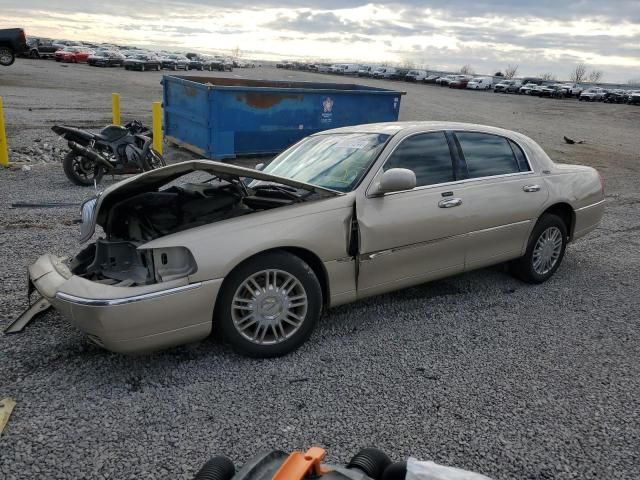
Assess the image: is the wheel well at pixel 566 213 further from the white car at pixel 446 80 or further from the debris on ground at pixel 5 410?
the white car at pixel 446 80

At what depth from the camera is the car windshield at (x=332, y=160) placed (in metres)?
4.09

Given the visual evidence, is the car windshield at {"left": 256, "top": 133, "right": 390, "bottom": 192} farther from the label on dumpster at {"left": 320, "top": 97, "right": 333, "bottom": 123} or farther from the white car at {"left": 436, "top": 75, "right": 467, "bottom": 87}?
the white car at {"left": 436, "top": 75, "right": 467, "bottom": 87}

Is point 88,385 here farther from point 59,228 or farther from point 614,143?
point 614,143

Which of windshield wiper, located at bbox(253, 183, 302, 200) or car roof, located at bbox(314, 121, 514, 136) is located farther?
car roof, located at bbox(314, 121, 514, 136)

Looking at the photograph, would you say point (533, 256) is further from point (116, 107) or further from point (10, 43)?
point (10, 43)

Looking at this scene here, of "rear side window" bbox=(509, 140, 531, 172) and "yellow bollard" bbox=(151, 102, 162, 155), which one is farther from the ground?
"rear side window" bbox=(509, 140, 531, 172)

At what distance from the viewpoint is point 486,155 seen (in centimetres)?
480

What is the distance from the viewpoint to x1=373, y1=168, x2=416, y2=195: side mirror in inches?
150

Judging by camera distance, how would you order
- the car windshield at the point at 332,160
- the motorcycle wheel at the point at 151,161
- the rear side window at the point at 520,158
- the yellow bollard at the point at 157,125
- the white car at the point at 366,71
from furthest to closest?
the white car at the point at 366,71 → the yellow bollard at the point at 157,125 → the motorcycle wheel at the point at 151,161 → the rear side window at the point at 520,158 → the car windshield at the point at 332,160

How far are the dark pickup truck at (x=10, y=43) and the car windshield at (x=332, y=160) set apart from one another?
25067mm

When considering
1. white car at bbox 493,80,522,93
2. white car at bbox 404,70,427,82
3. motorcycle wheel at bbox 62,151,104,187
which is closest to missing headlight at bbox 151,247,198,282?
motorcycle wheel at bbox 62,151,104,187

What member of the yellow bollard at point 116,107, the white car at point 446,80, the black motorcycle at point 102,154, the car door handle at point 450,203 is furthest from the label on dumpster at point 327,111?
the white car at point 446,80

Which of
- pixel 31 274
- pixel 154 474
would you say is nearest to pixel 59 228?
pixel 31 274

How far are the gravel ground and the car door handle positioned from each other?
0.89 m
